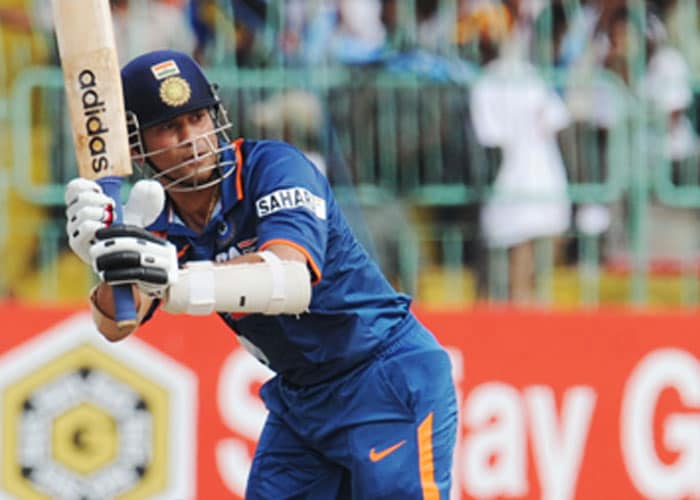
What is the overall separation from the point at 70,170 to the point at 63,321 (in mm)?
799

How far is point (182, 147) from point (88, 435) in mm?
3193

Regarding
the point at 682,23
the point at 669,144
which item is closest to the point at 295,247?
the point at 669,144

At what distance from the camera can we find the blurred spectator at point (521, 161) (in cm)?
862

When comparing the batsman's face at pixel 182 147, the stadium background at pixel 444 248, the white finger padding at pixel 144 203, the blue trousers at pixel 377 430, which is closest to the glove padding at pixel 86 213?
the white finger padding at pixel 144 203

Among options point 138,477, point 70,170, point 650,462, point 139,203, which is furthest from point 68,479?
point 139,203

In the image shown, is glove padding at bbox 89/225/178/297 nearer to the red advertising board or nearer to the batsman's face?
the batsman's face

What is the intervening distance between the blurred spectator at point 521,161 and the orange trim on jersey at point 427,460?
10.2 feet

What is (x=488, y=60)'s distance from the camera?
28.3ft

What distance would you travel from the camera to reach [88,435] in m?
8.07

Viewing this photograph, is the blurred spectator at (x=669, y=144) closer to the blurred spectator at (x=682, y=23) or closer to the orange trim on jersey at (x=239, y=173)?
the blurred spectator at (x=682, y=23)

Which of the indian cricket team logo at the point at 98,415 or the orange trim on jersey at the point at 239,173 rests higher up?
the orange trim on jersey at the point at 239,173

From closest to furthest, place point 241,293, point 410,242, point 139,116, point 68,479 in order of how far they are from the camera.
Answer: point 241,293 < point 139,116 < point 68,479 < point 410,242

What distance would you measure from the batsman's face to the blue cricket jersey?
5.6 inches

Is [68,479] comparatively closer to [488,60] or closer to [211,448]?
[211,448]
